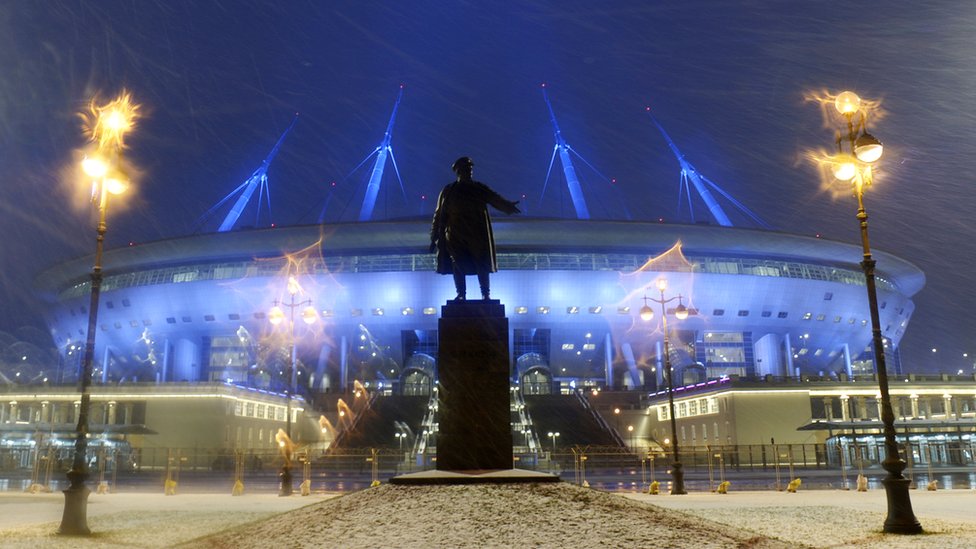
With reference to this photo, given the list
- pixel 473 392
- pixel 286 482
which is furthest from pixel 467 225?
pixel 286 482

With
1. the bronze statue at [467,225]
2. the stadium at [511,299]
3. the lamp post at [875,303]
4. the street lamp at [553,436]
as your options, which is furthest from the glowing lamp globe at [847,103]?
the stadium at [511,299]

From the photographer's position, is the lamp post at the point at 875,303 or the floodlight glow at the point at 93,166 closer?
the lamp post at the point at 875,303

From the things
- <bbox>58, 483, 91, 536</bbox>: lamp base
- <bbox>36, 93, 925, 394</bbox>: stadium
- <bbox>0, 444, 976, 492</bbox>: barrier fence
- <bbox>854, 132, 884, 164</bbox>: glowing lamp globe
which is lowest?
<bbox>0, 444, 976, 492</bbox>: barrier fence

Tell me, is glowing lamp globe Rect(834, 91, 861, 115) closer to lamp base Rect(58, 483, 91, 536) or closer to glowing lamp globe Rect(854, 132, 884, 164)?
glowing lamp globe Rect(854, 132, 884, 164)

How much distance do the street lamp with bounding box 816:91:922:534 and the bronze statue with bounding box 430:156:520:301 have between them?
23.4ft

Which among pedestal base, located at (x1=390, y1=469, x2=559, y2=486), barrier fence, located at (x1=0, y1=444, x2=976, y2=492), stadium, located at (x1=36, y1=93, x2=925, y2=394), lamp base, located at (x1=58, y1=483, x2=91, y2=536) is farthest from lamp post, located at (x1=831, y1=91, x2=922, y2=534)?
stadium, located at (x1=36, y1=93, x2=925, y2=394)

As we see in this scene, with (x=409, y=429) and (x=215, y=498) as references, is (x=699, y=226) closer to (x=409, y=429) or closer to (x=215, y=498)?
(x=409, y=429)

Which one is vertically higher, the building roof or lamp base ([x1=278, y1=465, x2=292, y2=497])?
the building roof

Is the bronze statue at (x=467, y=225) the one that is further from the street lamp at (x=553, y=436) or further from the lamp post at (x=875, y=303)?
the street lamp at (x=553, y=436)

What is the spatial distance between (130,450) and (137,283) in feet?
123

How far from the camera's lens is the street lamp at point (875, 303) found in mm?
12836

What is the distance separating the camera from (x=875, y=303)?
15.1m

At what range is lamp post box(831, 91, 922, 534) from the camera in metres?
12.8

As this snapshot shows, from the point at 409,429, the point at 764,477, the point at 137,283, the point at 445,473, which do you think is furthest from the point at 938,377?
the point at 137,283
